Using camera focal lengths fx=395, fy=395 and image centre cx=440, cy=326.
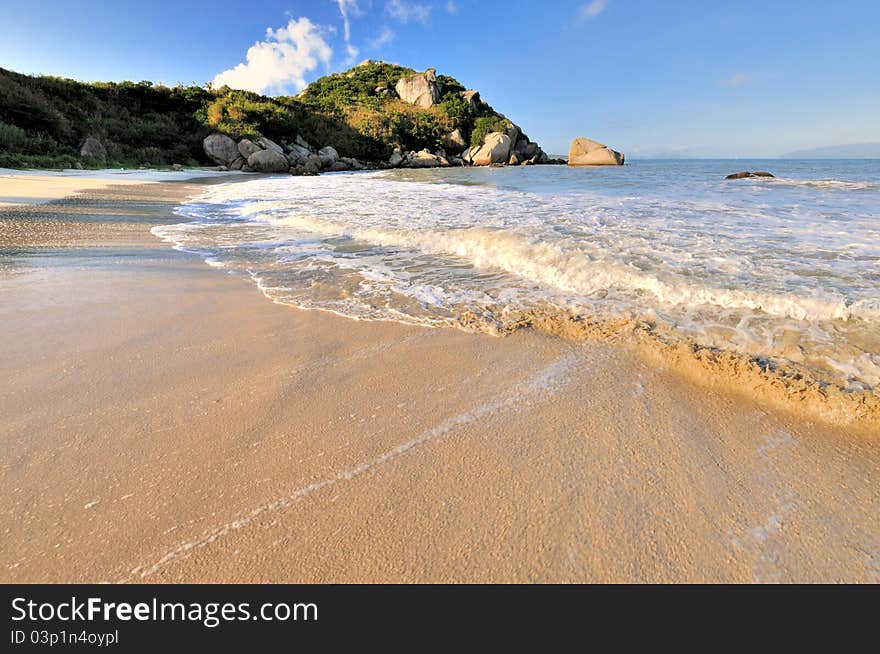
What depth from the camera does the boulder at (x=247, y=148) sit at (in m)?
28.4

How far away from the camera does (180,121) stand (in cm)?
3119

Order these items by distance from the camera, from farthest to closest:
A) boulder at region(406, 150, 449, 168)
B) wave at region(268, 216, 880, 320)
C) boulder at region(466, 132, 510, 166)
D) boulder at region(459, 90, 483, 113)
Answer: boulder at region(459, 90, 483, 113) → boulder at region(466, 132, 510, 166) → boulder at region(406, 150, 449, 168) → wave at region(268, 216, 880, 320)

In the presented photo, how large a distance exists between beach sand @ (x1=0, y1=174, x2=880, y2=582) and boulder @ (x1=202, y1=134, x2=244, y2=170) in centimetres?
3154

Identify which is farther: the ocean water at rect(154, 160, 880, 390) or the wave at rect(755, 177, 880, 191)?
the wave at rect(755, 177, 880, 191)

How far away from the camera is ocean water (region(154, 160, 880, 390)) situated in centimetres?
255

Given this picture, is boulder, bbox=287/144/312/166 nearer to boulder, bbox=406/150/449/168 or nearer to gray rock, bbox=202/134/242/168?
gray rock, bbox=202/134/242/168

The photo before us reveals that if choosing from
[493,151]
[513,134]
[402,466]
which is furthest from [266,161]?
[402,466]

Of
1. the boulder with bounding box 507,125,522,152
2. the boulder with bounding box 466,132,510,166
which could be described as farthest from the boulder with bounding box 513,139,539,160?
the boulder with bounding box 466,132,510,166

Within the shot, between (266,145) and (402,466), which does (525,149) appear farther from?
(402,466)

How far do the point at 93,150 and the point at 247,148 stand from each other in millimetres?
8778

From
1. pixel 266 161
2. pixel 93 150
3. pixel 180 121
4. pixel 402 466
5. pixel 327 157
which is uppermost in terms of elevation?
pixel 180 121

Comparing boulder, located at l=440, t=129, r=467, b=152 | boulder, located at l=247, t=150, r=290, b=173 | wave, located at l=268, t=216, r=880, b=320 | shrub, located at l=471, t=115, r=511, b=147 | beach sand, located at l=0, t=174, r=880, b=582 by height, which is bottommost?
beach sand, located at l=0, t=174, r=880, b=582

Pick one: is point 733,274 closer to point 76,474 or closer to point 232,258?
point 76,474
